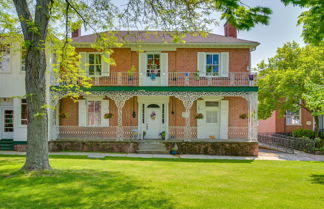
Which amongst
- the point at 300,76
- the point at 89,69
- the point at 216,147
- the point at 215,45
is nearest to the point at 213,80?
the point at 215,45

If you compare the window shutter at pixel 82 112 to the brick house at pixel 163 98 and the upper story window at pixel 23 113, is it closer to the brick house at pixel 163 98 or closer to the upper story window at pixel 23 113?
the brick house at pixel 163 98

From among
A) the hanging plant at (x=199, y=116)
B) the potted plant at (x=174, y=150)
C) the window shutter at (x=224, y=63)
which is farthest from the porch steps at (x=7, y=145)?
the window shutter at (x=224, y=63)

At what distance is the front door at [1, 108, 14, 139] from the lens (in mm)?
15781

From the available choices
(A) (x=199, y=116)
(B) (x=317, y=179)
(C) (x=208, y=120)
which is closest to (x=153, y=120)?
(A) (x=199, y=116)

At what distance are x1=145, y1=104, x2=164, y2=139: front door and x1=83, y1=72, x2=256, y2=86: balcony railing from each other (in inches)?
62.9

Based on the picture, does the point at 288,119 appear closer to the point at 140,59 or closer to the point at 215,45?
the point at 215,45

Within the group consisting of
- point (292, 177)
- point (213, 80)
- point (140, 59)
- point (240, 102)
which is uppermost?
point (140, 59)

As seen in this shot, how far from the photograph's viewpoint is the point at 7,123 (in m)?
15.9

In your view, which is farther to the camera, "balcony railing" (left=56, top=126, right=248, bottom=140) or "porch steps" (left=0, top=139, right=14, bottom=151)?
"balcony railing" (left=56, top=126, right=248, bottom=140)

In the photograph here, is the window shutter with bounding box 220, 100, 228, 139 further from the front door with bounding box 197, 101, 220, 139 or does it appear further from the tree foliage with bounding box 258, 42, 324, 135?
the tree foliage with bounding box 258, 42, 324, 135

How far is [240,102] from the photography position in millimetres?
16625

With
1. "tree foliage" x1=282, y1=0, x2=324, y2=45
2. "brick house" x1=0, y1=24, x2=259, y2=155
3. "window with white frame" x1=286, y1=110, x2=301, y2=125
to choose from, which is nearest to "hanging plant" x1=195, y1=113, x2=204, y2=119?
"brick house" x1=0, y1=24, x2=259, y2=155

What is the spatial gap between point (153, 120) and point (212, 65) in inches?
206

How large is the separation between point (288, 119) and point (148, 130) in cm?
1383
